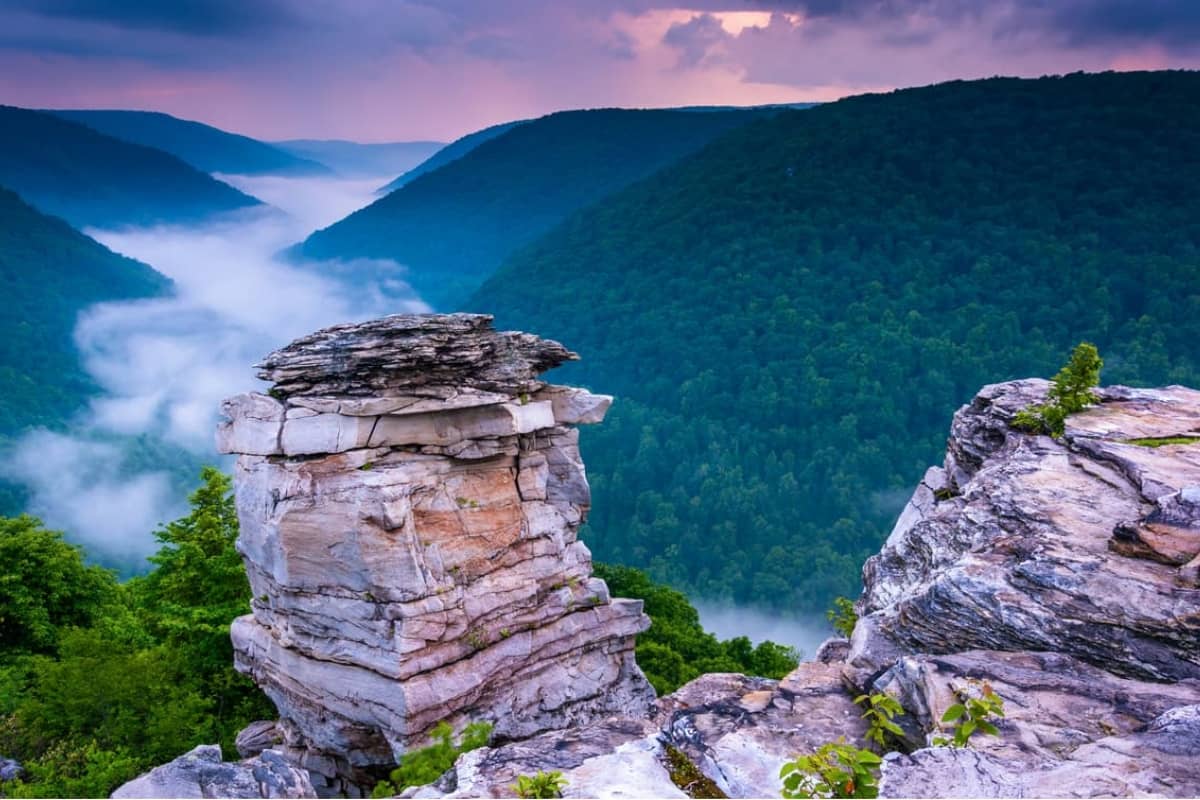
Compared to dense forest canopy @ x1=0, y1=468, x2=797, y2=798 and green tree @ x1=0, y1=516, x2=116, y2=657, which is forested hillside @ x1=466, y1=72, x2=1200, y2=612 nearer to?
dense forest canopy @ x1=0, y1=468, x2=797, y2=798

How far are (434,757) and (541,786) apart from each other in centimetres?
Result: 679

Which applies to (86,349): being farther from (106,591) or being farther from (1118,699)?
(1118,699)

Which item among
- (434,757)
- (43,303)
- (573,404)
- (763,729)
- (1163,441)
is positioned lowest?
(434,757)

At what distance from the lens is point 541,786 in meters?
8.20

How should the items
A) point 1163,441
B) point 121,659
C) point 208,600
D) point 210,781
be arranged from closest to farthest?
point 210,781
point 1163,441
point 121,659
point 208,600

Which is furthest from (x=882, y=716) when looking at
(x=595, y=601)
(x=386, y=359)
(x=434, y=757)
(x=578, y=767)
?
(x=595, y=601)

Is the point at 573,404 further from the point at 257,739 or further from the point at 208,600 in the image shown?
the point at 208,600

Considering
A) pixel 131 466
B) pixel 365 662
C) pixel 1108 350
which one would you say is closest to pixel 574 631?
pixel 365 662

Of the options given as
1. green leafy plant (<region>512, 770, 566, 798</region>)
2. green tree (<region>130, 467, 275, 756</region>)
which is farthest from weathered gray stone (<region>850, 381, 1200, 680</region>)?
green tree (<region>130, 467, 275, 756</region>)

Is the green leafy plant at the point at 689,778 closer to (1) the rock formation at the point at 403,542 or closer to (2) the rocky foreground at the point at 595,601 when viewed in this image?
(2) the rocky foreground at the point at 595,601

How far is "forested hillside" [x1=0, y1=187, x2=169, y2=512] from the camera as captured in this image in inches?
4503

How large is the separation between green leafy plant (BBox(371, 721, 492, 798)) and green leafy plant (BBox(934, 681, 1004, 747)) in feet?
22.9

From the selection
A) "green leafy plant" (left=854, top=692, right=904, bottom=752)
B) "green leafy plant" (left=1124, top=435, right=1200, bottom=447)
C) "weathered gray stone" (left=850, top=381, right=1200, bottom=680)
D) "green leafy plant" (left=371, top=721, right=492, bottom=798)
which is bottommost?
"green leafy plant" (left=371, top=721, right=492, bottom=798)

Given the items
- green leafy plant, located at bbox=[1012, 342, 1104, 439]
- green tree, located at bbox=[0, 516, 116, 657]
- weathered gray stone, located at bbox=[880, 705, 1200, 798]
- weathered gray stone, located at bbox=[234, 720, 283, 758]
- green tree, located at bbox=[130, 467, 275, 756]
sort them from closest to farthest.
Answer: weathered gray stone, located at bbox=[880, 705, 1200, 798], green leafy plant, located at bbox=[1012, 342, 1104, 439], weathered gray stone, located at bbox=[234, 720, 283, 758], green tree, located at bbox=[130, 467, 275, 756], green tree, located at bbox=[0, 516, 116, 657]
